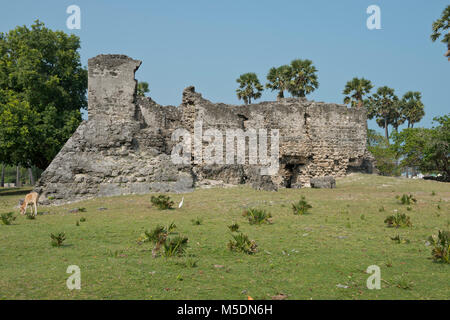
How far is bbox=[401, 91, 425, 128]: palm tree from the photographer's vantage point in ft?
184

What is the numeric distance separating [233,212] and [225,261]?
5.92 m

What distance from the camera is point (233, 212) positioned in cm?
1323

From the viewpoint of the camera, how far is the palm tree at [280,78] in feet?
147

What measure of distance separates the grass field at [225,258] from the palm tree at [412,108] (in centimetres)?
4755

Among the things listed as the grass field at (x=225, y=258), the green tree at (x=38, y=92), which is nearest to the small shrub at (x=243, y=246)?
the grass field at (x=225, y=258)

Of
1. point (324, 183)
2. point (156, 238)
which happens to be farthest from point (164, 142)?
point (156, 238)

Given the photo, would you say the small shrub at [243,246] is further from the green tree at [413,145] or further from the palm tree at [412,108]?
the palm tree at [412,108]

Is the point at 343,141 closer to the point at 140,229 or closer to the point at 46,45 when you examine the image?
the point at 140,229

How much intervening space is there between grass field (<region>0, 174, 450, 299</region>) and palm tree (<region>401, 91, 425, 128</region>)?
156ft

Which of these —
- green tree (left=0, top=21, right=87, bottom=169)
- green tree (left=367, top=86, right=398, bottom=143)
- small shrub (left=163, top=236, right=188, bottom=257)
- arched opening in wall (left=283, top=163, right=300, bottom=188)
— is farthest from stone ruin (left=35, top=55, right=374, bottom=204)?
green tree (left=367, top=86, right=398, bottom=143)

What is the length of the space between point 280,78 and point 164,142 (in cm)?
2797

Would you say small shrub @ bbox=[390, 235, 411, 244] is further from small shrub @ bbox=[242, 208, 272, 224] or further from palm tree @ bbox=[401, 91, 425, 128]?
palm tree @ bbox=[401, 91, 425, 128]

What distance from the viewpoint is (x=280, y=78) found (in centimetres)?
4544

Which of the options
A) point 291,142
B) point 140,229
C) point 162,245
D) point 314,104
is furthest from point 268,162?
point 162,245
